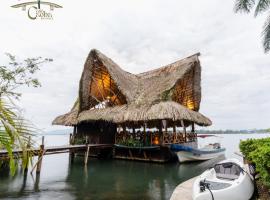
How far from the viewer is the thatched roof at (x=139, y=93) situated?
49.5 ft

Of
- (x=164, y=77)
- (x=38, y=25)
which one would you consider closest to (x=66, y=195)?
(x=38, y=25)

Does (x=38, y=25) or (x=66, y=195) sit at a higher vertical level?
(x=38, y=25)

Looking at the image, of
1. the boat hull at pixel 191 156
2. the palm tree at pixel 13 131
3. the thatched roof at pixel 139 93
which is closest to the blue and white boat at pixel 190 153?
the boat hull at pixel 191 156

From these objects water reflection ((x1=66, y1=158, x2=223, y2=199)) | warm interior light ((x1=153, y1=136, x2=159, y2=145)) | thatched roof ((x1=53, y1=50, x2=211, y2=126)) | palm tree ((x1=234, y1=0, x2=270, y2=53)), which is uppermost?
palm tree ((x1=234, y1=0, x2=270, y2=53))

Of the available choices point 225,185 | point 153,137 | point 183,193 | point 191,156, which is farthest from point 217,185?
point 191,156

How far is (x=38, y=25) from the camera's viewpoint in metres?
9.87

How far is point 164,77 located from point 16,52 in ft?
33.6

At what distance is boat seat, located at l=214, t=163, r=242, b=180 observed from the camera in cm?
698

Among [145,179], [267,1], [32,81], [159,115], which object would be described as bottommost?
[145,179]

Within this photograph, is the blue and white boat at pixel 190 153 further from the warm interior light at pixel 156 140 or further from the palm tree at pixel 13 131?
the palm tree at pixel 13 131

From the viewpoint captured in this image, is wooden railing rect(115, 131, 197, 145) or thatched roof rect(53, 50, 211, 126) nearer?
thatched roof rect(53, 50, 211, 126)

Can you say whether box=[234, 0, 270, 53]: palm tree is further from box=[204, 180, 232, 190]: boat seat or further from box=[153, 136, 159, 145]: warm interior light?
box=[204, 180, 232, 190]: boat seat

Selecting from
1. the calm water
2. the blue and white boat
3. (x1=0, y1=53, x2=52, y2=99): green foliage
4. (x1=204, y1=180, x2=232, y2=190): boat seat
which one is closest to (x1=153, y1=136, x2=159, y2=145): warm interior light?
the blue and white boat

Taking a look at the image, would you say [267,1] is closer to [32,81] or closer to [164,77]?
[164,77]
